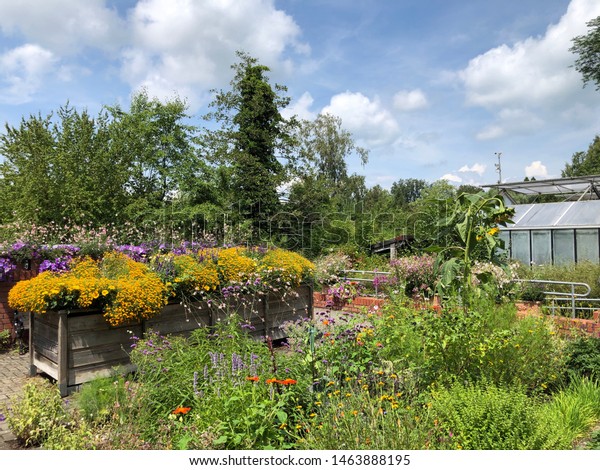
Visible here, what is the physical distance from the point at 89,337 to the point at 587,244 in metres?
13.7

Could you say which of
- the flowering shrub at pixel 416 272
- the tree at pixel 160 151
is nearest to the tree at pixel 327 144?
the tree at pixel 160 151

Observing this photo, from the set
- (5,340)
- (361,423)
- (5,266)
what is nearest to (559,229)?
(361,423)

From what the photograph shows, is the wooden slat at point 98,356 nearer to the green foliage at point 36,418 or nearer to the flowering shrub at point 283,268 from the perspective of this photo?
the green foliage at point 36,418

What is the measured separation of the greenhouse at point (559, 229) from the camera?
44.1 feet

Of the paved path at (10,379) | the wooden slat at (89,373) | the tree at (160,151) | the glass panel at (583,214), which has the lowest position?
the paved path at (10,379)

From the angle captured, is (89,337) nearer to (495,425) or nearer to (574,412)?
(495,425)

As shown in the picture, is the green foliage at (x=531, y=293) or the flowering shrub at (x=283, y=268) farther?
the green foliage at (x=531, y=293)

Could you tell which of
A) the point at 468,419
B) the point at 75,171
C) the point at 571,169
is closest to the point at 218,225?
the point at 75,171

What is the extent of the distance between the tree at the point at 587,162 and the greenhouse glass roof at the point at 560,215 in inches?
1207

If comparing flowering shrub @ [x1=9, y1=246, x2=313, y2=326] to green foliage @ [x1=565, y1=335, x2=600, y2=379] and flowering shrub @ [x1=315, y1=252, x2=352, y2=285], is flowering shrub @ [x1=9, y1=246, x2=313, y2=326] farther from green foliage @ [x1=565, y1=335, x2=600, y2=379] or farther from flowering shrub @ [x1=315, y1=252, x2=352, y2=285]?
flowering shrub @ [x1=315, y1=252, x2=352, y2=285]

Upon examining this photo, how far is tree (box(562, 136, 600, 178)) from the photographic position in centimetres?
4237

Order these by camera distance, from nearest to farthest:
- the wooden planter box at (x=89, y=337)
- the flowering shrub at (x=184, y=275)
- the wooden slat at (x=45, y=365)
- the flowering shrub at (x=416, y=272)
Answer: the wooden planter box at (x=89, y=337) → the wooden slat at (x=45, y=365) → the flowering shrub at (x=184, y=275) → the flowering shrub at (x=416, y=272)

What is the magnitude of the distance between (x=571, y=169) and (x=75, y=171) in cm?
4873

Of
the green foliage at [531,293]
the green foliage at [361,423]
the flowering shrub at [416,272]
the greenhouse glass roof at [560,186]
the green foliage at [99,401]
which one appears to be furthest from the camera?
the greenhouse glass roof at [560,186]
